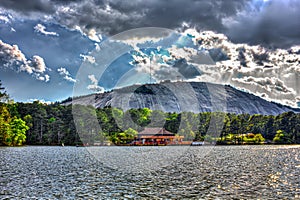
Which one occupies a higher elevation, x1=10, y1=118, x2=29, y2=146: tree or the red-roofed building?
x1=10, y1=118, x2=29, y2=146: tree

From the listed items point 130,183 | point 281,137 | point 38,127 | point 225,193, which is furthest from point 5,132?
point 281,137

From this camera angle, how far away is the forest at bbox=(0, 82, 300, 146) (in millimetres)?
130000

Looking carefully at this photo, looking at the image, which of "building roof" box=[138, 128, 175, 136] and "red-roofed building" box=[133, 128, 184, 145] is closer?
"red-roofed building" box=[133, 128, 184, 145]

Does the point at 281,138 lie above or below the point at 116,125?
below

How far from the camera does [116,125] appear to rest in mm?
141750

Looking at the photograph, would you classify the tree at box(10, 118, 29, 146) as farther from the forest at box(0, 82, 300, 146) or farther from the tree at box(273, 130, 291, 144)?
the tree at box(273, 130, 291, 144)

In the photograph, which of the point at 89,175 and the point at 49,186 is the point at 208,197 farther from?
the point at 89,175

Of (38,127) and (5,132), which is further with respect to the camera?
(38,127)

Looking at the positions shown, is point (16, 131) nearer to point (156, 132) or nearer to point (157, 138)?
point (157, 138)

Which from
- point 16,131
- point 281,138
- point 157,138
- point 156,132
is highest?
point 16,131

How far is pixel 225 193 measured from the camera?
25.6 metres

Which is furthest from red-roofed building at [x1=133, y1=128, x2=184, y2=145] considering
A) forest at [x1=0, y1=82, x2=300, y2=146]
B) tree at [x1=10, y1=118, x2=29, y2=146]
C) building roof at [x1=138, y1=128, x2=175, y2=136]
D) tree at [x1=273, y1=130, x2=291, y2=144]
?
tree at [x1=10, y1=118, x2=29, y2=146]

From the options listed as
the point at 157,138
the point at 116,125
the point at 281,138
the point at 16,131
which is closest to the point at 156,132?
the point at 157,138

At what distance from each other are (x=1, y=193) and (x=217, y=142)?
129568 millimetres
